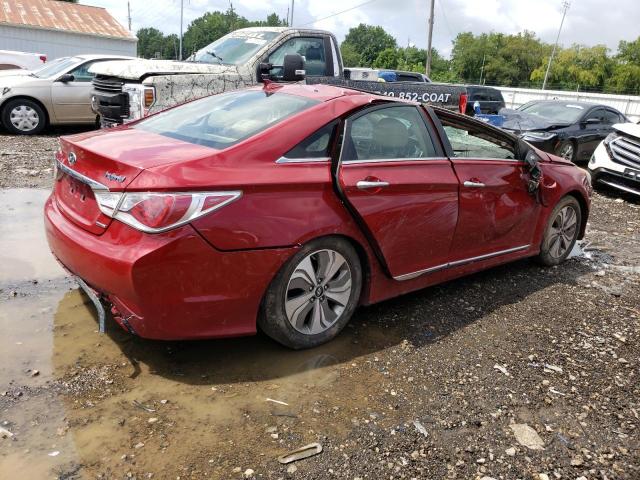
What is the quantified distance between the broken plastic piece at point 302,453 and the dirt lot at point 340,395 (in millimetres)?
34

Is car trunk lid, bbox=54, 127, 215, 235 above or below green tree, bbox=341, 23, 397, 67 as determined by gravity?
below

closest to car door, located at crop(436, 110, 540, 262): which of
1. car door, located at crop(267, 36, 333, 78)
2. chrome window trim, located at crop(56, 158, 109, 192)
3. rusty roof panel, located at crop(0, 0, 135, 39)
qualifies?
chrome window trim, located at crop(56, 158, 109, 192)

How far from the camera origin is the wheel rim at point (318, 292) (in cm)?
325

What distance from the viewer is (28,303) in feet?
12.5

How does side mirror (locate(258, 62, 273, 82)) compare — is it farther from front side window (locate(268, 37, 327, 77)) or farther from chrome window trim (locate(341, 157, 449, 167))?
chrome window trim (locate(341, 157, 449, 167))

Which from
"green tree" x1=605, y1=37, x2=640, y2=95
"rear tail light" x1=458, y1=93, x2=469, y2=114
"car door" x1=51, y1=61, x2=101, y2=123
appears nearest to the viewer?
"rear tail light" x1=458, y1=93, x2=469, y2=114

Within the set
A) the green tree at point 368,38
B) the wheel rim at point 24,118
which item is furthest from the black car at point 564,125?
the green tree at point 368,38

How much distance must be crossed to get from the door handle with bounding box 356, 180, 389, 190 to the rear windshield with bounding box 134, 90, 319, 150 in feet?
1.95

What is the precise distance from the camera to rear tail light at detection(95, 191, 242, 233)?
8.89ft

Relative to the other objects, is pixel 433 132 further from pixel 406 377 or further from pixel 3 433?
pixel 3 433

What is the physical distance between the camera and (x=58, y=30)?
31859 millimetres

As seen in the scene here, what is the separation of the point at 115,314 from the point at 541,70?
3400 inches

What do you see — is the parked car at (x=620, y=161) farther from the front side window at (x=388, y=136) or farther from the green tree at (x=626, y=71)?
the green tree at (x=626, y=71)

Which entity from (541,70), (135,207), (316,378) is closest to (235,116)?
(135,207)
